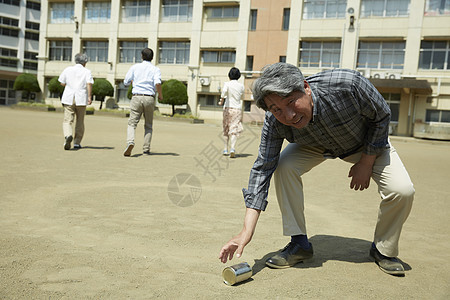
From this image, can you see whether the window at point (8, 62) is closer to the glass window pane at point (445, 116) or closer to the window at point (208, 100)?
the window at point (208, 100)

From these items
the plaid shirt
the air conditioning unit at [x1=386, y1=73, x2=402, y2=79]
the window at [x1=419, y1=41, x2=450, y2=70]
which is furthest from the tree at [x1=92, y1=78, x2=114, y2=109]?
the plaid shirt

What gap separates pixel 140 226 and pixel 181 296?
1546 millimetres

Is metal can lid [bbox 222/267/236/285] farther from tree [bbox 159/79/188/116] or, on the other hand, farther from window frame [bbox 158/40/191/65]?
window frame [bbox 158/40/191/65]

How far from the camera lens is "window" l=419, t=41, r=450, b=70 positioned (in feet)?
102

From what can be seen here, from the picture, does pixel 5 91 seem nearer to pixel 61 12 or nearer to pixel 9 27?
pixel 9 27

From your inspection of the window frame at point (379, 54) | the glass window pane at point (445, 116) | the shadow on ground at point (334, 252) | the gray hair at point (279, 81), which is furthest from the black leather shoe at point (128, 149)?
the glass window pane at point (445, 116)

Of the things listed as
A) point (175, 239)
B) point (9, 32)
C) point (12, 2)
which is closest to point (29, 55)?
point (9, 32)

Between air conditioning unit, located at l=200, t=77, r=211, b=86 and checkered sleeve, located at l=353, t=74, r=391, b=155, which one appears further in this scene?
air conditioning unit, located at l=200, t=77, r=211, b=86

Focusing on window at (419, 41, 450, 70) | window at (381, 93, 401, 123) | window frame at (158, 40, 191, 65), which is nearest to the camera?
window at (419, 41, 450, 70)

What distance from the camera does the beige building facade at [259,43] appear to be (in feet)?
103

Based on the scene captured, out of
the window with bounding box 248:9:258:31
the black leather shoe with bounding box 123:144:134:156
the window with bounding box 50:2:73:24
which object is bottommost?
the black leather shoe with bounding box 123:144:134:156

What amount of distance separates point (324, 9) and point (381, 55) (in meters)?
5.82

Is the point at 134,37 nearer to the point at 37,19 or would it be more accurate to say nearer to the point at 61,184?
the point at 37,19

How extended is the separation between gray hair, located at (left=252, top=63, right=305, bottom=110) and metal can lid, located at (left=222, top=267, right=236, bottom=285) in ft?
3.59
